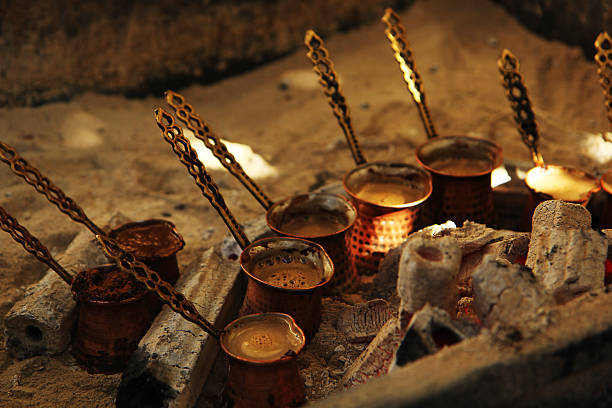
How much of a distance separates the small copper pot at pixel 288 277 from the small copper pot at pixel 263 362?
0.45ft

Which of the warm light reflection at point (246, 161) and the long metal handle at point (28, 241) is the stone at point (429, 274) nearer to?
the long metal handle at point (28, 241)

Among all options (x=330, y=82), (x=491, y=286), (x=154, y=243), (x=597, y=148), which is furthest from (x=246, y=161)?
(x=491, y=286)

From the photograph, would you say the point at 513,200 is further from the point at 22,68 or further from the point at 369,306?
the point at 22,68

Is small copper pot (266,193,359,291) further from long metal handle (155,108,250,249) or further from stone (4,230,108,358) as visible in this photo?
stone (4,230,108,358)

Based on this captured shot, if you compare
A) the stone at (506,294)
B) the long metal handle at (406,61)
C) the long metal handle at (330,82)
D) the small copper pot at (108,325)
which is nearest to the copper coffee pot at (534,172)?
the long metal handle at (406,61)

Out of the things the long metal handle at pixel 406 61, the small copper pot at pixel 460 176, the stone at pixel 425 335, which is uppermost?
the long metal handle at pixel 406 61


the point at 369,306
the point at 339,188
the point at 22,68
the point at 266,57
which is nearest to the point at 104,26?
the point at 22,68

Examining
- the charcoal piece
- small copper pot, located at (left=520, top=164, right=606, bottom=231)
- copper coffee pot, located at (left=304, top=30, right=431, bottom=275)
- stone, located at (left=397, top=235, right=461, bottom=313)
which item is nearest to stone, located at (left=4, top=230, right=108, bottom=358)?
the charcoal piece

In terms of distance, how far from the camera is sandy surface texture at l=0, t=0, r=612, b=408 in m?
3.40

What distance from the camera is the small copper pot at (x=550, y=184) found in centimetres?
275

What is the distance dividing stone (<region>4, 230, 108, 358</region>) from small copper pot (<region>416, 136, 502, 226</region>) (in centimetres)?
180

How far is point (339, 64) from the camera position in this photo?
552 centimetres

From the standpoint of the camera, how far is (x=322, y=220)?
281 centimetres

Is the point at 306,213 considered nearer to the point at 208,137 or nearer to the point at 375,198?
the point at 375,198
